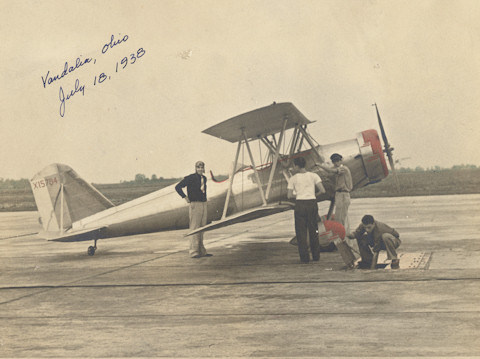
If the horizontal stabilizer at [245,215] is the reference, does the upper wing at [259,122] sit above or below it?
above

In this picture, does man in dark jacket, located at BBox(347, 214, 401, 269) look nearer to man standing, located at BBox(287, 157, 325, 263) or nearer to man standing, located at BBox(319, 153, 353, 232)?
man standing, located at BBox(287, 157, 325, 263)

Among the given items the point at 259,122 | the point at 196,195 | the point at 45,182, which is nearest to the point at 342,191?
the point at 259,122

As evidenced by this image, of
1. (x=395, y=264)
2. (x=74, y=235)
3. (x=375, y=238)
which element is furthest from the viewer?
(x=74, y=235)

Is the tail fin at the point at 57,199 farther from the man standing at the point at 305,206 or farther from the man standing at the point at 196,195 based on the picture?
the man standing at the point at 305,206

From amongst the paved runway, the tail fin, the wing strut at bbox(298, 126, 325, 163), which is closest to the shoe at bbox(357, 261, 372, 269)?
the paved runway

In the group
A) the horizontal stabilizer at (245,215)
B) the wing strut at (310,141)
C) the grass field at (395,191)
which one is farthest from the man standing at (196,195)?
the grass field at (395,191)

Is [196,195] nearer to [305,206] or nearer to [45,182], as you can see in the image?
[305,206]
